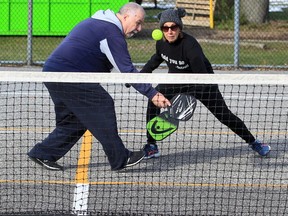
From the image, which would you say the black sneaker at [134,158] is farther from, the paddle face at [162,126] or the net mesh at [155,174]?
the paddle face at [162,126]

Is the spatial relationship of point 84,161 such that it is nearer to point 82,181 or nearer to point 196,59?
point 82,181

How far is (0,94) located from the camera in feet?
43.4

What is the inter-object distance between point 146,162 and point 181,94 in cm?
100

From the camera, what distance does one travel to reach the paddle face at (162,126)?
8.65m

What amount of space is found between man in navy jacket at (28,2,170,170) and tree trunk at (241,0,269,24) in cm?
1379

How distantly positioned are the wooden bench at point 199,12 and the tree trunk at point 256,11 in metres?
0.89

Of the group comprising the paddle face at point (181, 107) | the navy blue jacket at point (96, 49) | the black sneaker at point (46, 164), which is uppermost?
the navy blue jacket at point (96, 49)

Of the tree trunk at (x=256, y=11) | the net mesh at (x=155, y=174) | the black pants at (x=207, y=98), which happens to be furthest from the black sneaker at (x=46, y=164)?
the tree trunk at (x=256, y=11)

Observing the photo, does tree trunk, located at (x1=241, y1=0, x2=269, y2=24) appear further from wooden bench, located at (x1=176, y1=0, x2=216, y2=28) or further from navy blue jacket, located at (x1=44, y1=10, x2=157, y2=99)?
navy blue jacket, located at (x1=44, y1=10, x2=157, y2=99)

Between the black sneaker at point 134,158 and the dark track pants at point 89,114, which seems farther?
the black sneaker at point 134,158

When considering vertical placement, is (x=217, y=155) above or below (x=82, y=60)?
below

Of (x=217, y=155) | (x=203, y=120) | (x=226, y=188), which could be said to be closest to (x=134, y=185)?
(x=226, y=188)

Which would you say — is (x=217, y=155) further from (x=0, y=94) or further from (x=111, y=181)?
(x=0, y=94)

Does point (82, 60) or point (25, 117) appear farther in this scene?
point (25, 117)
